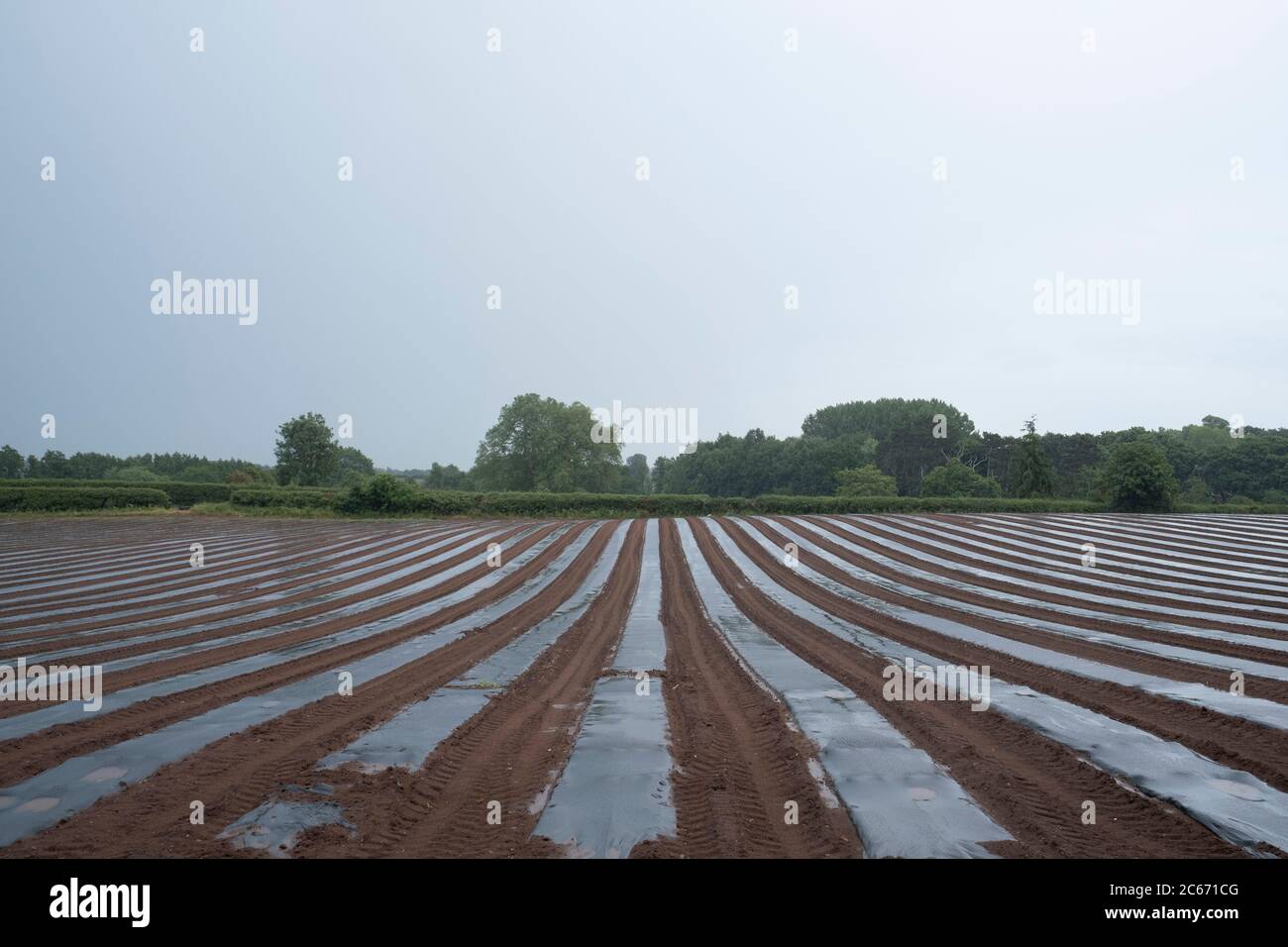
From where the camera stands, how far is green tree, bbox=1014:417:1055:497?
5456 cm

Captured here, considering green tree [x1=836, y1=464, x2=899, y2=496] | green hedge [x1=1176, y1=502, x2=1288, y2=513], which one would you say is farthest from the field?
green tree [x1=836, y1=464, x2=899, y2=496]

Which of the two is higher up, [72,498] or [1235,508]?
[72,498]

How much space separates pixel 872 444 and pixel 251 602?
270 feet

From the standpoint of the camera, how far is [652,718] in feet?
23.5

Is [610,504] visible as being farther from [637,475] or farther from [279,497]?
[637,475]

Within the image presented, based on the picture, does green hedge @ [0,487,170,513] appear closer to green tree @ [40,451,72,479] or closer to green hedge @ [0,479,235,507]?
green hedge @ [0,479,235,507]

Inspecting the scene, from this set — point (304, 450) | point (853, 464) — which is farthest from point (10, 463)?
point (853, 464)

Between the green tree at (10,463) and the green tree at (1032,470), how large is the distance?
120 m

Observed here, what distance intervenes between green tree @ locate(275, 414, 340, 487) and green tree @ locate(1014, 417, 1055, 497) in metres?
57.8

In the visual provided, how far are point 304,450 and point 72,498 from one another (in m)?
18.8

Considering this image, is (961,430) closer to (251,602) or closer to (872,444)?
(872,444)

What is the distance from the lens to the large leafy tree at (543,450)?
74.6 m
